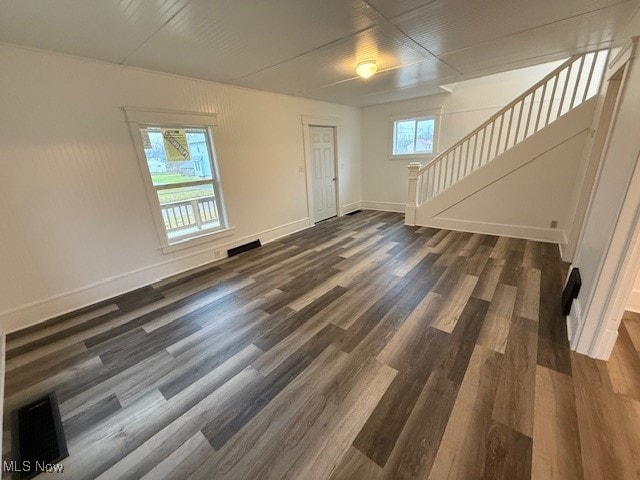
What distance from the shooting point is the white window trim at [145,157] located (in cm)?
292

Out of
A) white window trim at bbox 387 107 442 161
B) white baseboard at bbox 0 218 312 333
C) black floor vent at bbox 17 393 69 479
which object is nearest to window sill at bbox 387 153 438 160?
white window trim at bbox 387 107 442 161

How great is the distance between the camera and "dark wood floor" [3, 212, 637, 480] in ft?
4.24

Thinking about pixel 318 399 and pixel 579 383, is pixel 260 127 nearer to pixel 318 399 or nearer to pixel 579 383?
pixel 318 399

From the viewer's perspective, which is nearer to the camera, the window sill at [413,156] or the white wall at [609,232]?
the white wall at [609,232]

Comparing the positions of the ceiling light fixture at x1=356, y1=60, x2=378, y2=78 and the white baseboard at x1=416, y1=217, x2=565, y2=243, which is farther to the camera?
the white baseboard at x1=416, y1=217, x2=565, y2=243

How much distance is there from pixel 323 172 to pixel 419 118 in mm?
2335

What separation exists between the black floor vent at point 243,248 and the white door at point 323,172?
5.50 feet

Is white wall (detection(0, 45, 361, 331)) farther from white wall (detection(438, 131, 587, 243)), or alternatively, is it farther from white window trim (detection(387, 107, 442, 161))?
white wall (detection(438, 131, 587, 243))

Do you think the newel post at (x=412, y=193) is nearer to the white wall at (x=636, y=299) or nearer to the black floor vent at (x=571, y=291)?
the black floor vent at (x=571, y=291)

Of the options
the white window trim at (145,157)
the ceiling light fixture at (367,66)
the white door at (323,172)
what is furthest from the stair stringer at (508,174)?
the white window trim at (145,157)

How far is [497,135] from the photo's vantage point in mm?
4551

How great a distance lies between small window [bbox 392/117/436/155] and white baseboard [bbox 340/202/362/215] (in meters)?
1.53

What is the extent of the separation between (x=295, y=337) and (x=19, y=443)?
5.63 feet

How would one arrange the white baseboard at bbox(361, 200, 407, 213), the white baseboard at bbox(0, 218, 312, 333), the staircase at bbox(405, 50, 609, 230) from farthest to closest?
the white baseboard at bbox(361, 200, 407, 213)
the staircase at bbox(405, 50, 609, 230)
the white baseboard at bbox(0, 218, 312, 333)
